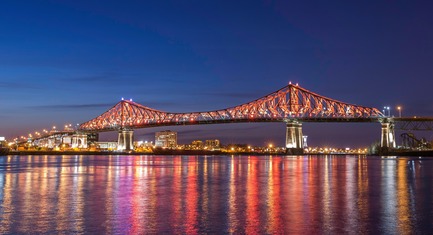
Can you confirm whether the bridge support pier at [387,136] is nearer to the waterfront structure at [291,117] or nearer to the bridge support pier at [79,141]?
the waterfront structure at [291,117]

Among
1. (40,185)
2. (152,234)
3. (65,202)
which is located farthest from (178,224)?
(40,185)

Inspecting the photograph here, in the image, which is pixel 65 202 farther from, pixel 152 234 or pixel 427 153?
pixel 427 153

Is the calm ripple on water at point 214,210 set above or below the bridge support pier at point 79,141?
below

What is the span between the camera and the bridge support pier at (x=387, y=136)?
11300 centimetres

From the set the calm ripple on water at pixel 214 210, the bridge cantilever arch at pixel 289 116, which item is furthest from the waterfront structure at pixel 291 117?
the calm ripple on water at pixel 214 210

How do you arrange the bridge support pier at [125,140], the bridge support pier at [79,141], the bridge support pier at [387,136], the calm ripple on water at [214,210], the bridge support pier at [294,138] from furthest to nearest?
the bridge support pier at [79,141], the bridge support pier at [125,140], the bridge support pier at [387,136], the bridge support pier at [294,138], the calm ripple on water at [214,210]

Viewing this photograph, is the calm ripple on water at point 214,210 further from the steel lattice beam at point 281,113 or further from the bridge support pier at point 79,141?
the bridge support pier at point 79,141

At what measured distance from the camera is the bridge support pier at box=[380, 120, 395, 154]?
11300cm

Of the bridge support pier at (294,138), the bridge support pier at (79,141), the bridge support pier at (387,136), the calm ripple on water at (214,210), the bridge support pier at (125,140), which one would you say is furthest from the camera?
the bridge support pier at (79,141)

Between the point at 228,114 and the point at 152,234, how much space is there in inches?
4418

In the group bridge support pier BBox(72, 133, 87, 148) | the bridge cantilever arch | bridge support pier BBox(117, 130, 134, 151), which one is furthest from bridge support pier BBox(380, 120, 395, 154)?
bridge support pier BBox(72, 133, 87, 148)

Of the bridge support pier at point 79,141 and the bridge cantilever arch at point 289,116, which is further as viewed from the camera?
the bridge support pier at point 79,141

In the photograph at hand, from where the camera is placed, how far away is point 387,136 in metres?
113

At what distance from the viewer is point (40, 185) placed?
24.6 metres
